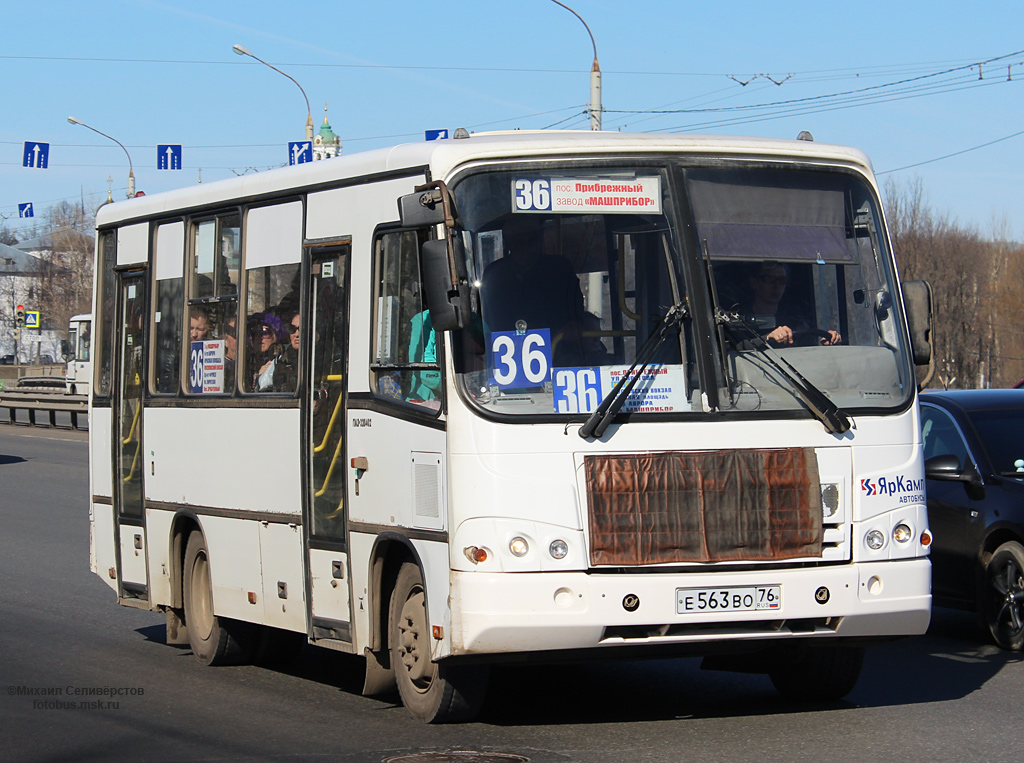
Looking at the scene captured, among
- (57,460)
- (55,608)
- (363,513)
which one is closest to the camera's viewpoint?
(363,513)

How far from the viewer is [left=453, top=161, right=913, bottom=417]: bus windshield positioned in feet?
23.1

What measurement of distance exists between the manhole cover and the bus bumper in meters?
0.45

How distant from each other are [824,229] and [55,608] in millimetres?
7530

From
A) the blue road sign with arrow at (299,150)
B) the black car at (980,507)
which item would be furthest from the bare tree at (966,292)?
the black car at (980,507)

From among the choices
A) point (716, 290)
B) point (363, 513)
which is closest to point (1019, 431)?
point (716, 290)

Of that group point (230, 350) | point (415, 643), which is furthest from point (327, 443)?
point (230, 350)

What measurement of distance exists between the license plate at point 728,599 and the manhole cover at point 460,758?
38.9 inches

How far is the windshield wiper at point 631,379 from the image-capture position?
22.6 feet

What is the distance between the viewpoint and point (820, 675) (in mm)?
8055

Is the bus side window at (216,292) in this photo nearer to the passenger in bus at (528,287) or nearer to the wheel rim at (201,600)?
the wheel rim at (201,600)

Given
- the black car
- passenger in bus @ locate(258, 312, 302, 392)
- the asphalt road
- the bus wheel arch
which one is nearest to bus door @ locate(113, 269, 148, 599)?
the asphalt road

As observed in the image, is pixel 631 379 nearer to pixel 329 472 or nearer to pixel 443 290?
pixel 443 290

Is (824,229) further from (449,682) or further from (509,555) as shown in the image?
(449,682)

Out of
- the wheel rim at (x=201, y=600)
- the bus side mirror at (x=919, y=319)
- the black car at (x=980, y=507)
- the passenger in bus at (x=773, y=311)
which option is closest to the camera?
the passenger in bus at (x=773, y=311)
